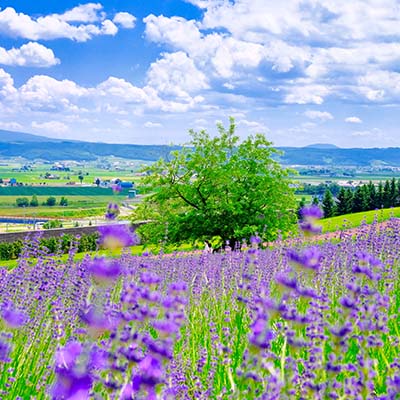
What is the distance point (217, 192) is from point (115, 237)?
1014 inches

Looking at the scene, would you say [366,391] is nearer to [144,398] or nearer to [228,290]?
[144,398]

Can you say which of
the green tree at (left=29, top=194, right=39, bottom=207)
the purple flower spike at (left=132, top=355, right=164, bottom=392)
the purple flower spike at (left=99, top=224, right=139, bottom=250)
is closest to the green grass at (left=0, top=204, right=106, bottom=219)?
the green tree at (left=29, top=194, right=39, bottom=207)

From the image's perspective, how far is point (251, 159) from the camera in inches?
1131

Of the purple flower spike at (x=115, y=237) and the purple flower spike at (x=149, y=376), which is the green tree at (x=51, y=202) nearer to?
the purple flower spike at (x=115, y=237)

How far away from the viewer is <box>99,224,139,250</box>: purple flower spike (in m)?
1.66

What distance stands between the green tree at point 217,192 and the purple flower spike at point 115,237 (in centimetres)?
2340

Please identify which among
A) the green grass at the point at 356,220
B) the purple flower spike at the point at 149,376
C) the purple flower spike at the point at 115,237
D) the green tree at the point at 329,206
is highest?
the purple flower spike at the point at 115,237

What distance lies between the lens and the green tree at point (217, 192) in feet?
86.9

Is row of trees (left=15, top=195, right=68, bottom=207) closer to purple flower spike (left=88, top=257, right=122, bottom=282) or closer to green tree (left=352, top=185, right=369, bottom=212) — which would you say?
green tree (left=352, top=185, right=369, bottom=212)

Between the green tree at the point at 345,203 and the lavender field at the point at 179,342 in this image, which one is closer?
the lavender field at the point at 179,342

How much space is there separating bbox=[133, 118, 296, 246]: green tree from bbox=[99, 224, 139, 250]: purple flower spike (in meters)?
23.4

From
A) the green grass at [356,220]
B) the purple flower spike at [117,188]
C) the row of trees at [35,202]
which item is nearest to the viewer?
the purple flower spike at [117,188]

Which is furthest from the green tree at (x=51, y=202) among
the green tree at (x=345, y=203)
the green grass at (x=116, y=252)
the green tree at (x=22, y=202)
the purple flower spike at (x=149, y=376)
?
the purple flower spike at (x=149, y=376)

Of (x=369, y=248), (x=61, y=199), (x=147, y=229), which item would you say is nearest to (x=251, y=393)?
(x=369, y=248)
